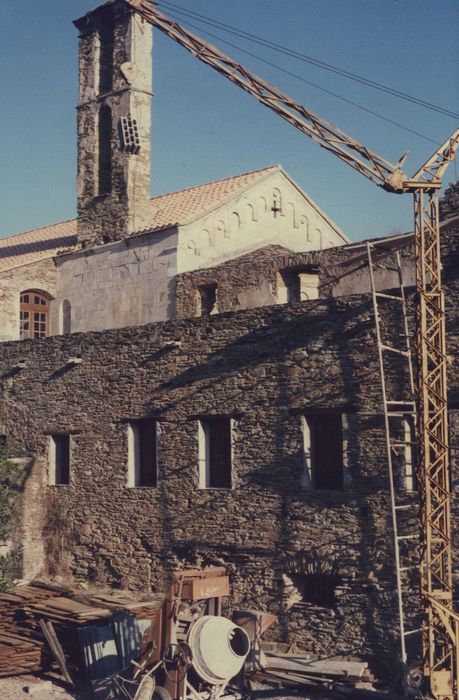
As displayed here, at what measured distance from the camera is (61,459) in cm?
1891

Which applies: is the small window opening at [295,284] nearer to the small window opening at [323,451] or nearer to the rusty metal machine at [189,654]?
the small window opening at [323,451]

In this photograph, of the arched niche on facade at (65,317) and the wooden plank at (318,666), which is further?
the arched niche on facade at (65,317)

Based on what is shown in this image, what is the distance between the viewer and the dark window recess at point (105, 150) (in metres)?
24.0

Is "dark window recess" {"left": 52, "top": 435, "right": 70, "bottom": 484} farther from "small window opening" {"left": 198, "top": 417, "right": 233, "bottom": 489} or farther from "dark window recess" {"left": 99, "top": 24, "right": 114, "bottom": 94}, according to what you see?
"dark window recess" {"left": 99, "top": 24, "right": 114, "bottom": 94}

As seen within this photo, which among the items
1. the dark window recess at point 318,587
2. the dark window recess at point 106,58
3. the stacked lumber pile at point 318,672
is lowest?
the stacked lumber pile at point 318,672

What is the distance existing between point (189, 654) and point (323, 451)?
3998mm

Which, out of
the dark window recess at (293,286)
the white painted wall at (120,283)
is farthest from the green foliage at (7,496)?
the dark window recess at (293,286)

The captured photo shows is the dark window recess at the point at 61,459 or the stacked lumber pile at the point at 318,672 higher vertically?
the dark window recess at the point at 61,459

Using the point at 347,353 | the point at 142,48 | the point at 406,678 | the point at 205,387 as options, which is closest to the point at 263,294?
the point at 205,387

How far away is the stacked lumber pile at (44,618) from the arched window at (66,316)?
10.1 meters

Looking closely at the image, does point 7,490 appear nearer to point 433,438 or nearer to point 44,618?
point 44,618

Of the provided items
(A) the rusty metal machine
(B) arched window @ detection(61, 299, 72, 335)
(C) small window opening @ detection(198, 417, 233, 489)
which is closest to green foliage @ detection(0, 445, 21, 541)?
(C) small window opening @ detection(198, 417, 233, 489)

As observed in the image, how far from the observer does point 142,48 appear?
76.6 ft

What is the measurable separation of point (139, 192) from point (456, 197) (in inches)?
375
